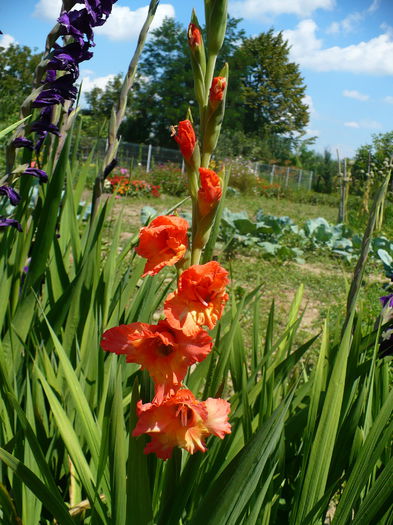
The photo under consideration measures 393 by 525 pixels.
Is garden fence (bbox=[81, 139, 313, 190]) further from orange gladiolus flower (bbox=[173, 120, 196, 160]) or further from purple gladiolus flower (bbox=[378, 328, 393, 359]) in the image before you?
orange gladiolus flower (bbox=[173, 120, 196, 160])

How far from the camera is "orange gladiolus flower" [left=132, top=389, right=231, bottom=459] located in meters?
0.57

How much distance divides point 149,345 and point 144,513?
0.87 feet

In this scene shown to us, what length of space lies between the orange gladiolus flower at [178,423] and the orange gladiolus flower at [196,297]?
0.34 ft

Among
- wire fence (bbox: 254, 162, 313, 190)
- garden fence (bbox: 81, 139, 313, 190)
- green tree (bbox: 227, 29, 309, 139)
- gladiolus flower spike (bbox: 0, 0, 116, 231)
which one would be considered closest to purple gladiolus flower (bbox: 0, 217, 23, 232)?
gladiolus flower spike (bbox: 0, 0, 116, 231)

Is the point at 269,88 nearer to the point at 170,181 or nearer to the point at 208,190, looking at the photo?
the point at 170,181

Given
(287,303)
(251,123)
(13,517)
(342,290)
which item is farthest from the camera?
(251,123)

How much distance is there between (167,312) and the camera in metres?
0.54

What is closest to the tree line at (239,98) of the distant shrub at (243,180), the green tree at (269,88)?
the green tree at (269,88)

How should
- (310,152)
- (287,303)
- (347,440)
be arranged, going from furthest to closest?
(310,152), (287,303), (347,440)

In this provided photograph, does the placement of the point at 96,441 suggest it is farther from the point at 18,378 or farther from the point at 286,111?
the point at 286,111

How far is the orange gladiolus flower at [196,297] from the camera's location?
1.77 ft

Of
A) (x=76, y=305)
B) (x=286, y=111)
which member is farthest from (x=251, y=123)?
(x=76, y=305)

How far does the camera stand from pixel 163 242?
1.95 feet

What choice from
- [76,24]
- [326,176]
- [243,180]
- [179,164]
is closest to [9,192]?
[76,24]
